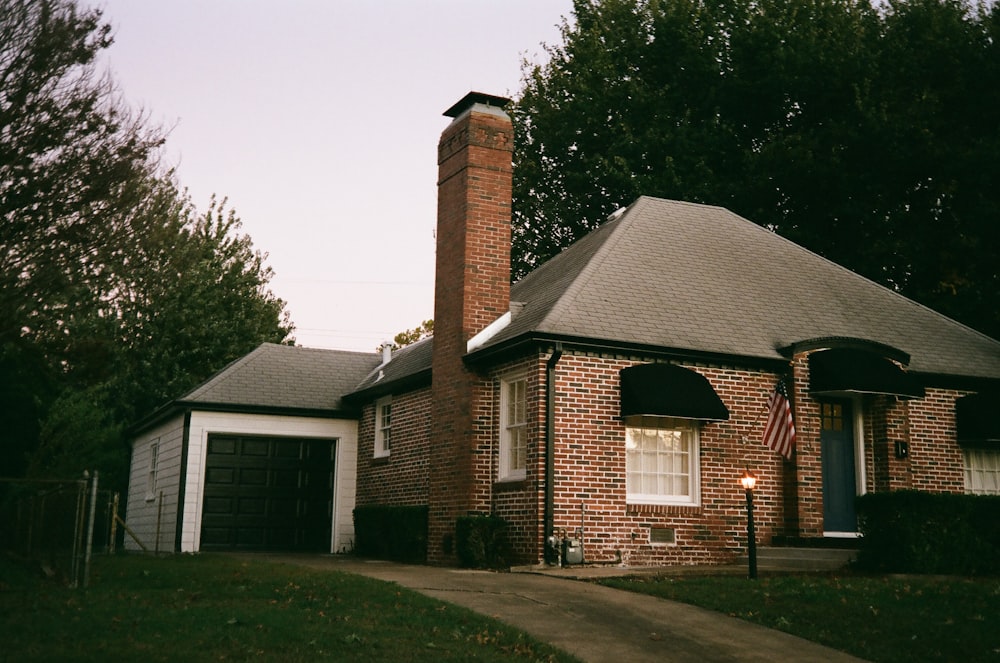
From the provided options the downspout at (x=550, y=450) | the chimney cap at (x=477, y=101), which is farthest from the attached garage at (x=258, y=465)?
the downspout at (x=550, y=450)

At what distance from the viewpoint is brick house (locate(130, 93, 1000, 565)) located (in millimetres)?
15391

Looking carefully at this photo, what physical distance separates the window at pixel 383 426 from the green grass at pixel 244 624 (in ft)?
29.5

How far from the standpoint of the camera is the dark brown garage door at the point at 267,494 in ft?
69.7

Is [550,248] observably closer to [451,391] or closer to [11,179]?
[451,391]

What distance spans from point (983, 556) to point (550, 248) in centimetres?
1935

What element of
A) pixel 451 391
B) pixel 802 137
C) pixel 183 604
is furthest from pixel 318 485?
pixel 802 137

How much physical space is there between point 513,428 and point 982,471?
29.5 feet

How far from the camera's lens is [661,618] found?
10148mm

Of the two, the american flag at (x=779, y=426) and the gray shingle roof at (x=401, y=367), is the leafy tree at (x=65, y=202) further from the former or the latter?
the american flag at (x=779, y=426)

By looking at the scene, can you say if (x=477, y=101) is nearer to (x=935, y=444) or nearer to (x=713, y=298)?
(x=713, y=298)

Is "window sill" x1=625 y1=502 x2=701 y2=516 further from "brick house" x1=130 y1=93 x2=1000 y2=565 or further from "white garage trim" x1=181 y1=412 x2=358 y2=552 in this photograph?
"white garage trim" x1=181 y1=412 x2=358 y2=552

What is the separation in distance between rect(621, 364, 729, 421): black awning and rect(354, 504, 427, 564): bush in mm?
4698

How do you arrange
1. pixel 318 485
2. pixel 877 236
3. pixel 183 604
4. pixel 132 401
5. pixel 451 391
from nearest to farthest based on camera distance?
pixel 183 604 < pixel 451 391 < pixel 318 485 < pixel 877 236 < pixel 132 401

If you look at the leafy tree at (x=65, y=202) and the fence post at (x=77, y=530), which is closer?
the fence post at (x=77, y=530)
